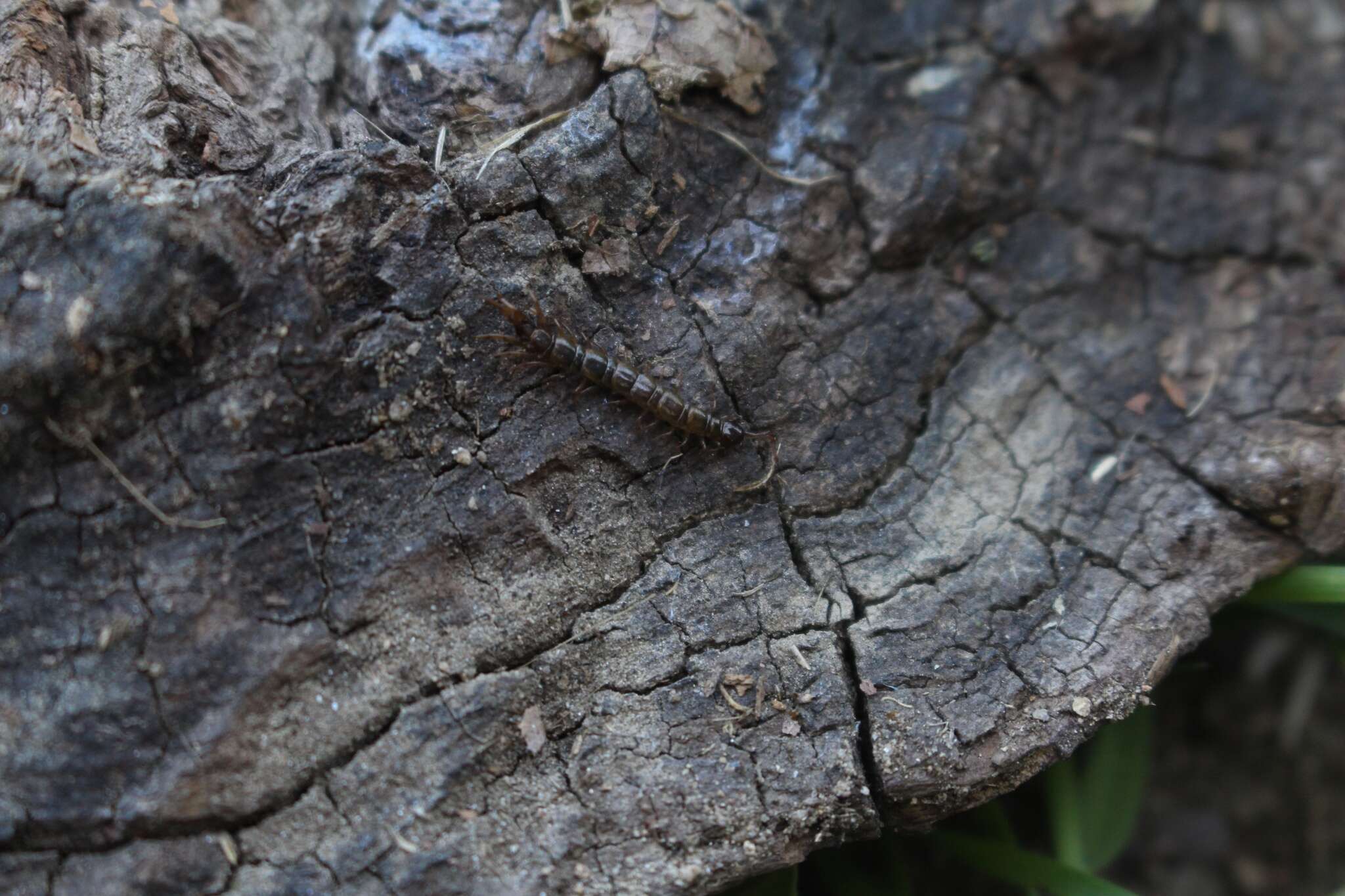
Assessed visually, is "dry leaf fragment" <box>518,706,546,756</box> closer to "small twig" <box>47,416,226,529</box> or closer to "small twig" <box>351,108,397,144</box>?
"small twig" <box>47,416,226,529</box>

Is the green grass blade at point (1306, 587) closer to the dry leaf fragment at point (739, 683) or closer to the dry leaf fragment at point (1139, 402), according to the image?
the dry leaf fragment at point (1139, 402)

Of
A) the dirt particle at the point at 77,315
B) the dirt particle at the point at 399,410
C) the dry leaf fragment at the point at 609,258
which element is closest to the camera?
the dirt particle at the point at 77,315

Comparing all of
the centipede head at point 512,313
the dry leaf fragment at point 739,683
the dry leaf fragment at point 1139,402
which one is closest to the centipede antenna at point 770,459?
the dry leaf fragment at point 739,683

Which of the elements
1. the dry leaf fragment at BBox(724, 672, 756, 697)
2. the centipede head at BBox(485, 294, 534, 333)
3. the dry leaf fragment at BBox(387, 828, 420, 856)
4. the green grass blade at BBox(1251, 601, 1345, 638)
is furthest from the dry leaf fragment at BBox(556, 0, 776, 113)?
the green grass blade at BBox(1251, 601, 1345, 638)

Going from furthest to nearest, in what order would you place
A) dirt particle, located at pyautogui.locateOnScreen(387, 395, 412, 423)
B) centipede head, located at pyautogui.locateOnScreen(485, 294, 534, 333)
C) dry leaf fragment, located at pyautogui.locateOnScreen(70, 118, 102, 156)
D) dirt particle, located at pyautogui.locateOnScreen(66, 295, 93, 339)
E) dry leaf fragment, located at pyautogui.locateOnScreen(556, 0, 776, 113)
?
dry leaf fragment, located at pyautogui.locateOnScreen(556, 0, 776, 113) < centipede head, located at pyautogui.locateOnScreen(485, 294, 534, 333) < dirt particle, located at pyautogui.locateOnScreen(387, 395, 412, 423) < dry leaf fragment, located at pyautogui.locateOnScreen(70, 118, 102, 156) < dirt particle, located at pyautogui.locateOnScreen(66, 295, 93, 339)

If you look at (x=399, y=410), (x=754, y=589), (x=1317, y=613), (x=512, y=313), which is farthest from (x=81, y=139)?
(x=1317, y=613)

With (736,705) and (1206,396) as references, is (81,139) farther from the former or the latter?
(1206,396)

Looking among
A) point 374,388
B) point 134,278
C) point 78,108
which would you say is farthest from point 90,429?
point 78,108

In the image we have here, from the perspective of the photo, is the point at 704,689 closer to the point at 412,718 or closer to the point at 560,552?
the point at 560,552
